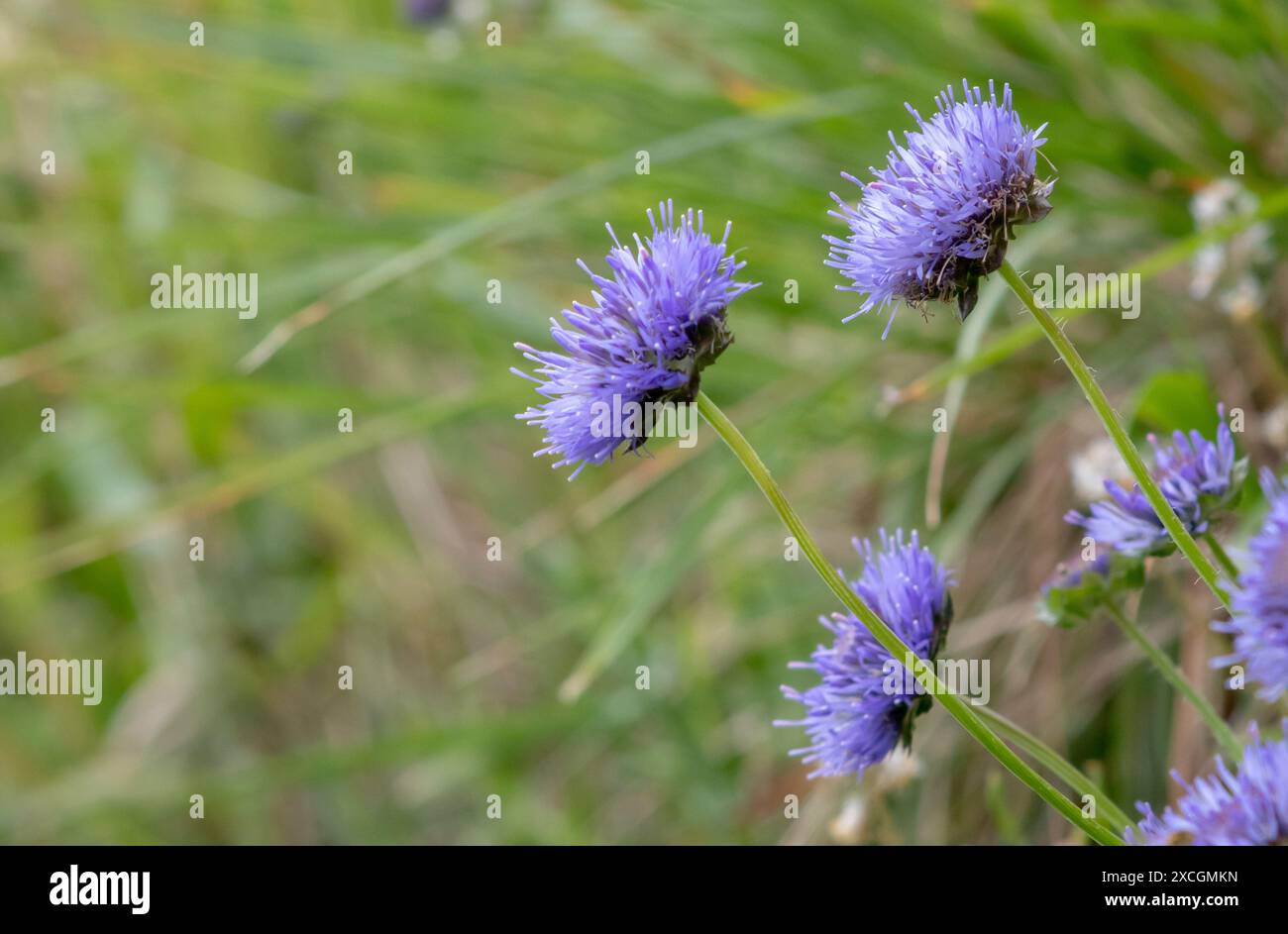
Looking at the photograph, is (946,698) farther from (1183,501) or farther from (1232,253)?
(1232,253)

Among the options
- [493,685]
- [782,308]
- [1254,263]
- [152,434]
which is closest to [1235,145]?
[1254,263]

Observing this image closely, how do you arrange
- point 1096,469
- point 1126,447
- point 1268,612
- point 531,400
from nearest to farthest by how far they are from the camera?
point 1268,612 → point 1126,447 → point 1096,469 → point 531,400

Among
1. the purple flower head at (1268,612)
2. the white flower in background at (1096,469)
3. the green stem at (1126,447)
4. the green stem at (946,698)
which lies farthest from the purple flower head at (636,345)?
the white flower in background at (1096,469)

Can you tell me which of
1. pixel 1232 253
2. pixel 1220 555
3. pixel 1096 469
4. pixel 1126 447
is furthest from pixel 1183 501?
pixel 1232 253

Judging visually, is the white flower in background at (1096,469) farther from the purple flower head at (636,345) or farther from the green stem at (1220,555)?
the purple flower head at (636,345)

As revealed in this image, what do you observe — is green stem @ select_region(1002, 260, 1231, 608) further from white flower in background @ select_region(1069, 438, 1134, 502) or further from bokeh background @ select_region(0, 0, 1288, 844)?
white flower in background @ select_region(1069, 438, 1134, 502)
